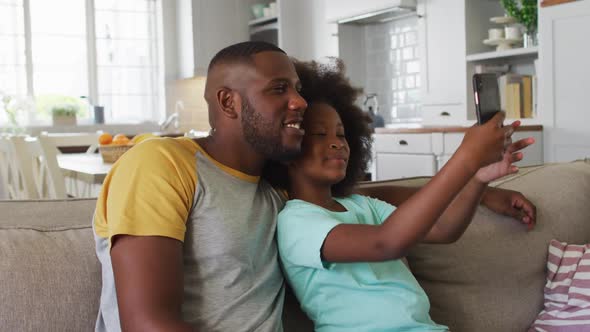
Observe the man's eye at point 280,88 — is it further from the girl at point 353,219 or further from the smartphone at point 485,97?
the smartphone at point 485,97

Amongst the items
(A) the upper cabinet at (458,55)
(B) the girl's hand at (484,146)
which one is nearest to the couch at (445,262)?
(B) the girl's hand at (484,146)

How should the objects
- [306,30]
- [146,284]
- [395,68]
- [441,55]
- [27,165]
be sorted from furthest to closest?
[306,30], [395,68], [441,55], [27,165], [146,284]

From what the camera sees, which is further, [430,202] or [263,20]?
[263,20]

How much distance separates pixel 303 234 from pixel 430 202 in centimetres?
24

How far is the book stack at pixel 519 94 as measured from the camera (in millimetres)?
4090

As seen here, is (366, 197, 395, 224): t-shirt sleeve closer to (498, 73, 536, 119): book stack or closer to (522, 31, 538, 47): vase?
(498, 73, 536, 119): book stack

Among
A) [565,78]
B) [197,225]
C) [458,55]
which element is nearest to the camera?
[197,225]

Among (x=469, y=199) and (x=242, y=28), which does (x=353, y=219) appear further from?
(x=242, y=28)

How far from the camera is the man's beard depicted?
3.43ft

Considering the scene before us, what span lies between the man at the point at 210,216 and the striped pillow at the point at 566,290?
757mm

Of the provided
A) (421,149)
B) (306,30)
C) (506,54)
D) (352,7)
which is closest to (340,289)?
(421,149)

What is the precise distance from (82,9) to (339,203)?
19.3 ft

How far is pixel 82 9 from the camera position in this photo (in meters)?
6.47

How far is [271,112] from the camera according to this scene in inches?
41.1
